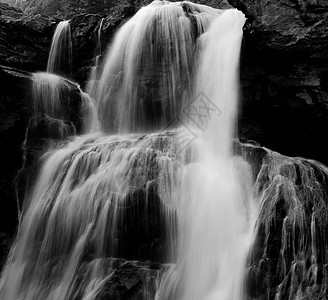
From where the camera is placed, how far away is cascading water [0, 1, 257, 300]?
7.67m

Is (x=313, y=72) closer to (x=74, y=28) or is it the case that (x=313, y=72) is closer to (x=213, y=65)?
(x=213, y=65)

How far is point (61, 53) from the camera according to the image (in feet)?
45.6

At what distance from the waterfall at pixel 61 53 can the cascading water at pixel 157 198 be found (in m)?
Answer: 2.31

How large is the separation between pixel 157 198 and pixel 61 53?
7965 millimetres

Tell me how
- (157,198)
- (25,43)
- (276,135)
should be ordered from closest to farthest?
(157,198) < (276,135) < (25,43)

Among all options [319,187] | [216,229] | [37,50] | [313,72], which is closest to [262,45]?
[313,72]

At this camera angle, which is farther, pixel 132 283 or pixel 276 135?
pixel 276 135

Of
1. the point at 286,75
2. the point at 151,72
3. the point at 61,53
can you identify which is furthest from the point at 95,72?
the point at 286,75

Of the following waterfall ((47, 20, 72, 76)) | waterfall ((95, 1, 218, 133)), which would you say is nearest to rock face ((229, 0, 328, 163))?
waterfall ((95, 1, 218, 133))

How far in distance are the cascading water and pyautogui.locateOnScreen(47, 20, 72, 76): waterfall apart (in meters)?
2.31

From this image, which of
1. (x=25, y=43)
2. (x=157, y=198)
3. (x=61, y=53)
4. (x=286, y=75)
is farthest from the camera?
(x=61, y=53)

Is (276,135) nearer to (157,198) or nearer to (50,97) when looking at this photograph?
(157,198)

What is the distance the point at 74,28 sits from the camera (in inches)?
559

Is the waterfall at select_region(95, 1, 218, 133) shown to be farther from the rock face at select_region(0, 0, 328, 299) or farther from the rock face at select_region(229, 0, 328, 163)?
the rock face at select_region(229, 0, 328, 163)
